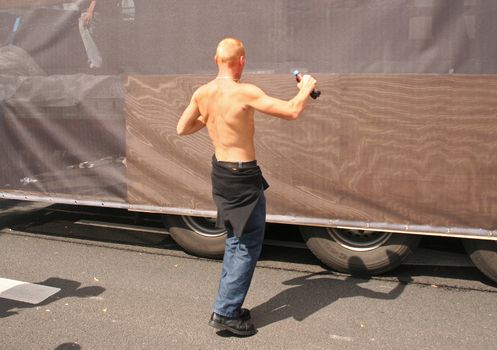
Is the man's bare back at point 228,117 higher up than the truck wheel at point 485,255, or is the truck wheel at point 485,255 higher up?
the man's bare back at point 228,117

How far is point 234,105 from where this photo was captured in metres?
3.37

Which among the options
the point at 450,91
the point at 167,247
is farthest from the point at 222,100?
the point at 167,247

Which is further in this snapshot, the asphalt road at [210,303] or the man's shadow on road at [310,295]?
the man's shadow on road at [310,295]

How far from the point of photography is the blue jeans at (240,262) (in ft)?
11.7

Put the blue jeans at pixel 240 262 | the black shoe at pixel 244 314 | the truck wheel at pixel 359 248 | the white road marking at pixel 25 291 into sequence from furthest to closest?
the truck wheel at pixel 359 248 → the white road marking at pixel 25 291 → the black shoe at pixel 244 314 → the blue jeans at pixel 240 262

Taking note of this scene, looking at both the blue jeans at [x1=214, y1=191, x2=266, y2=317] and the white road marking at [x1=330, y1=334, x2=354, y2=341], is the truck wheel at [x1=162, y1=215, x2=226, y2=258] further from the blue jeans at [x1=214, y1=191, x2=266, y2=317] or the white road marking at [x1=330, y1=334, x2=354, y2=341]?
the white road marking at [x1=330, y1=334, x2=354, y2=341]

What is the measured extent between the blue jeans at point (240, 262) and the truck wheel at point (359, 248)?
1.07 metres

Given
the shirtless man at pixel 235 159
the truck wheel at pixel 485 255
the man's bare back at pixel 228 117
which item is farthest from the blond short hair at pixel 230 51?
the truck wheel at pixel 485 255

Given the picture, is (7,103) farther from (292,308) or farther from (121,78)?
(292,308)

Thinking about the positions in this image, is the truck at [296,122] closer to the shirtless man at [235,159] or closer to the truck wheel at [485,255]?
the truck wheel at [485,255]

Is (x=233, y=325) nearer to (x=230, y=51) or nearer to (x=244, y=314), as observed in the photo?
(x=244, y=314)

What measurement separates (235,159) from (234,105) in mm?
329

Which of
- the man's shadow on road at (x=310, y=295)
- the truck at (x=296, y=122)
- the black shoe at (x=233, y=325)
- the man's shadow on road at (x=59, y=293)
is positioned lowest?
the man's shadow on road at (x=310, y=295)

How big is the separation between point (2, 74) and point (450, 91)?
12.5 ft
